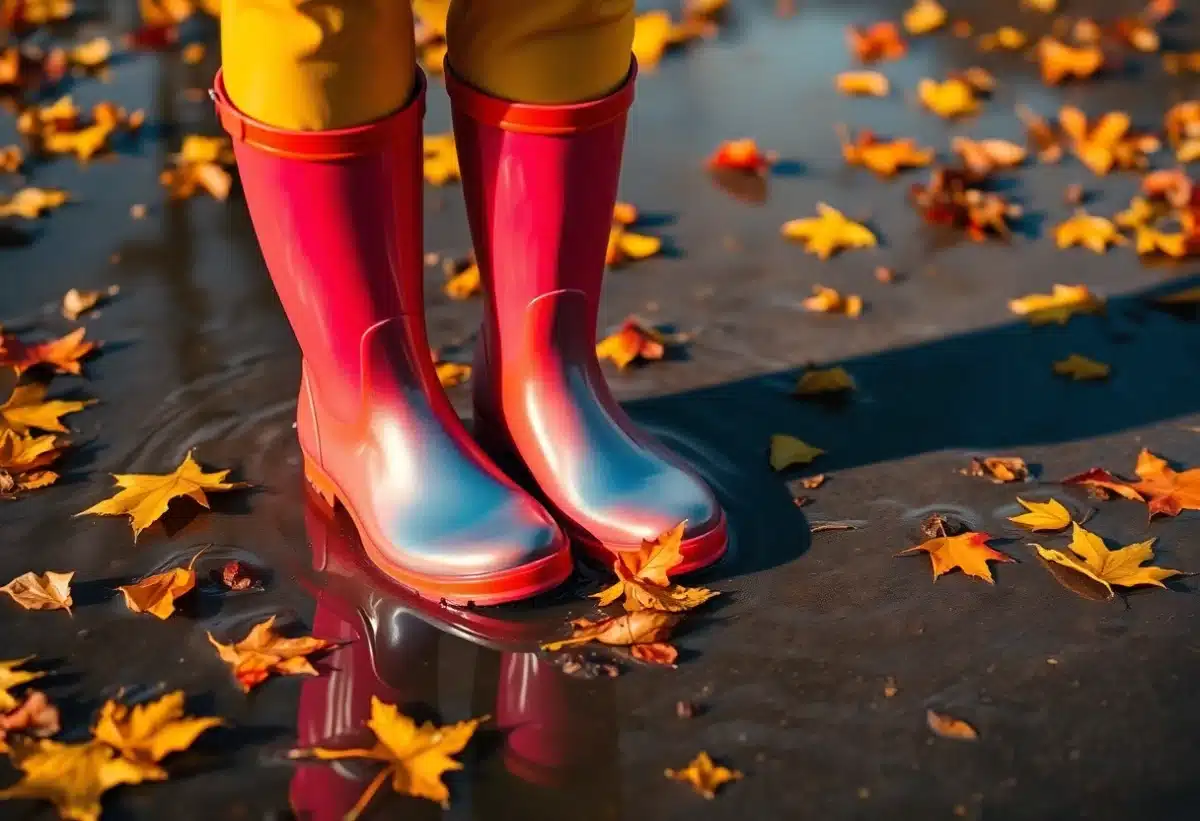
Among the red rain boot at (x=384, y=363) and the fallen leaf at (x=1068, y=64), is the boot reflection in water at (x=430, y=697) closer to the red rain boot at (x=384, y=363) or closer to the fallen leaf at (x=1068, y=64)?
the red rain boot at (x=384, y=363)

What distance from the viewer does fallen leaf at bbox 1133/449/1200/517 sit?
6.01 feet

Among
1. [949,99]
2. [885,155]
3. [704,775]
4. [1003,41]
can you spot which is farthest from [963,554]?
[1003,41]

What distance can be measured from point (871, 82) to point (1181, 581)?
173cm

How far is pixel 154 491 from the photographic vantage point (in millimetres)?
1813

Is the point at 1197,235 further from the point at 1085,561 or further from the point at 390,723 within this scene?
the point at 390,723

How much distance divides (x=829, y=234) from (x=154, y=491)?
54.0 inches

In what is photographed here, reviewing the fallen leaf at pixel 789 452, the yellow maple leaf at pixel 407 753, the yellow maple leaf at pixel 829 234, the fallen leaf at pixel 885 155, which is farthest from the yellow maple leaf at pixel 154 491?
the fallen leaf at pixel 885 155

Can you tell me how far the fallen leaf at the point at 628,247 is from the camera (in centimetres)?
247

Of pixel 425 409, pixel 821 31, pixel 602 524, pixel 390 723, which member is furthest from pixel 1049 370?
pixel 821 31

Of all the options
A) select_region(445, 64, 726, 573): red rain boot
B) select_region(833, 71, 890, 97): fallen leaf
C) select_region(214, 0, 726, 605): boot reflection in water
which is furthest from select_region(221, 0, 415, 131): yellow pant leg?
select_region(833, 71, 890, 97): fallen leaf

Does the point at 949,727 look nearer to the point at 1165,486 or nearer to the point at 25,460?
the point at 1165,486

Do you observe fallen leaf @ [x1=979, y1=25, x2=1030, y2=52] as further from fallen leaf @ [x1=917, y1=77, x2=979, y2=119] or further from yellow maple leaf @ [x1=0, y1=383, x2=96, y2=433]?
yellow maple leaf @ [x1=0, y1=383, x2=96, y2=433]

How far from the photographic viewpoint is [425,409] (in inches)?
64.7

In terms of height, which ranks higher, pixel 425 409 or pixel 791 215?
pixel 425 409
